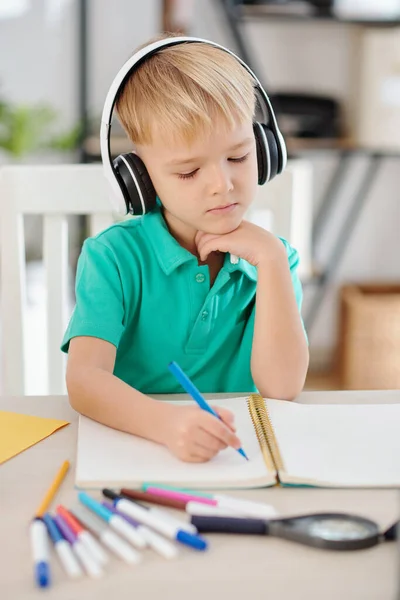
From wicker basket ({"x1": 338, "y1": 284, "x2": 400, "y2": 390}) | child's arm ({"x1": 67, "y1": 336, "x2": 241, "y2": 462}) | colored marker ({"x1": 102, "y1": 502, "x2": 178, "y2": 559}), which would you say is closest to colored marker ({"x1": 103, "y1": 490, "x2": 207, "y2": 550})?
colored marker ({"x1": 102, "y1": 502, "x2": 178, "y2": 559})

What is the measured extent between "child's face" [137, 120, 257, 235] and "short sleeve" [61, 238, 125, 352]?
0.36ft

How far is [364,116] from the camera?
113 inches

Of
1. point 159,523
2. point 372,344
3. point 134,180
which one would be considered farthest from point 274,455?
point 372,344

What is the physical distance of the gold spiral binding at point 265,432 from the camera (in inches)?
33.2

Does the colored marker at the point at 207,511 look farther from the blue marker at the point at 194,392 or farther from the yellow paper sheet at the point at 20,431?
the yellow paper sheet at the point at 20,431

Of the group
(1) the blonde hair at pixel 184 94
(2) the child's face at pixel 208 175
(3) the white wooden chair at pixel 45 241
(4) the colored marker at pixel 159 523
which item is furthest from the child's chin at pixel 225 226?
(4) the colored marker at pixel 159 523

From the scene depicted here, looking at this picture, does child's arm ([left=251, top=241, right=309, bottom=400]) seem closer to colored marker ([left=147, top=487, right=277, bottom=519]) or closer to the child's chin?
the child's chin

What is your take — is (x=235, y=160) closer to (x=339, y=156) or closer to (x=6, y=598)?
(x=6, y=598)

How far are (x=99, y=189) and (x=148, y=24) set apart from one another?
1772 mm

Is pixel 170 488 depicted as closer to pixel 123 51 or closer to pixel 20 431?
pixel 20 431

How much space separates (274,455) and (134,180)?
40 cm

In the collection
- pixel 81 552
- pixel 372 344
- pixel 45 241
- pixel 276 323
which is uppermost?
pixel 45 241

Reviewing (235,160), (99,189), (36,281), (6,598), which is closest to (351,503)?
(6,598)

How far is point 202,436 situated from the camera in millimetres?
837
